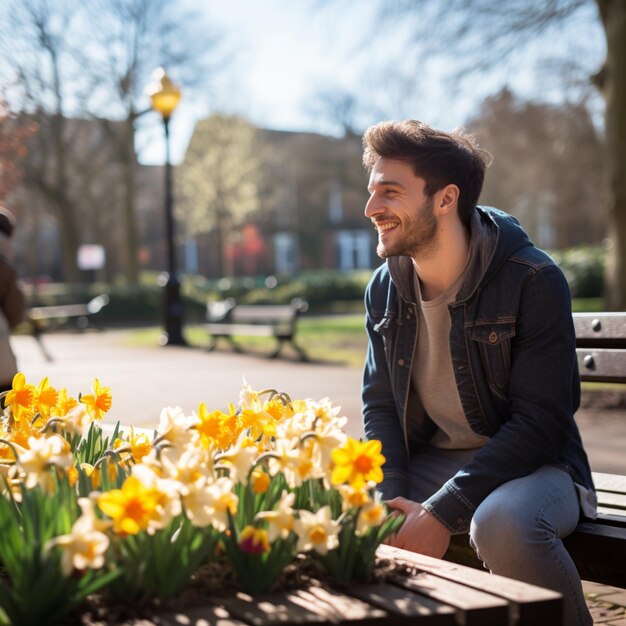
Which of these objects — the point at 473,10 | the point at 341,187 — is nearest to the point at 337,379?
the point at 473,10

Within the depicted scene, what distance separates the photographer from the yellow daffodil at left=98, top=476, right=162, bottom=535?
1722 millimetres

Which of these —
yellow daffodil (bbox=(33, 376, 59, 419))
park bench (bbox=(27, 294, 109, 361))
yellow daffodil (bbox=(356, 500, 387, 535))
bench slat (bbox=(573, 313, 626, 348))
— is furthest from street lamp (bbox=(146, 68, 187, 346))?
yellow daffodil (bbox=(356, 500, 387, 535))

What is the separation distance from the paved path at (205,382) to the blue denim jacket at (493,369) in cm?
107

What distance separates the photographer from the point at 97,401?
2688 millimetres

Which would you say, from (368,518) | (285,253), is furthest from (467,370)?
(285,253)

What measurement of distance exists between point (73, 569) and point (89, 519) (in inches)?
4.4

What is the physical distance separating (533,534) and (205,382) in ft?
29.0

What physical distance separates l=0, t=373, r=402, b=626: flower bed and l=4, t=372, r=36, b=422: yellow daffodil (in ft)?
1.43

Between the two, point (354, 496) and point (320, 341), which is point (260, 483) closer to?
point (354, 496)

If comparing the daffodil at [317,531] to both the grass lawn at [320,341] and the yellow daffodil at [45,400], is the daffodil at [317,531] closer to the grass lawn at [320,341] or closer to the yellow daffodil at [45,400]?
the yellow daffodil at [45,400]

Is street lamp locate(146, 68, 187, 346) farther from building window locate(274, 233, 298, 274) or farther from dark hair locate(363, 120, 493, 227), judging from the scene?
building window locate(274, 233, 298, 274)

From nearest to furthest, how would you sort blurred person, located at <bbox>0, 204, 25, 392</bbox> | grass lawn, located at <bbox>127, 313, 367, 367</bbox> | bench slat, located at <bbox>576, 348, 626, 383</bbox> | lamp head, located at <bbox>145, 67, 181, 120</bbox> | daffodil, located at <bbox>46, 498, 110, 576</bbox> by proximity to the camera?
1. daffodil, located at <bbox>46, 498, 110, 576</bbox>
2. bench slat, located at <bbox>576, 348, 626, 383</bbox>
3. blurred person, located at <bbox>0, 204, 25, 392</bbox>
4. grass lawn, located at <bbox>127, 313, 367, 367</bbox>
5. lamp head, located at <bbox>145, 67, 181, 120</bbox>

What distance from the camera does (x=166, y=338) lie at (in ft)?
58.3

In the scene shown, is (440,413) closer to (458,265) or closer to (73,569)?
(458,265)
